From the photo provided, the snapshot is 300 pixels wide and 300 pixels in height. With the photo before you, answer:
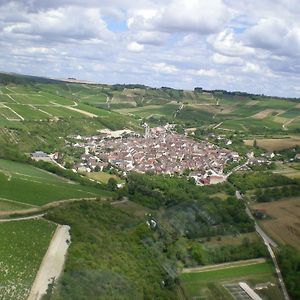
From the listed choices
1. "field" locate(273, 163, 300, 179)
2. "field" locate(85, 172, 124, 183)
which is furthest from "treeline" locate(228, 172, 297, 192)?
"field" locate(85, 172, 124, 183)

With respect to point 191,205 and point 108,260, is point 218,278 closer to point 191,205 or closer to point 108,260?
point 108,260

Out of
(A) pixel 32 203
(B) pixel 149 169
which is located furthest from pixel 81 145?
(A) pixel 32 203

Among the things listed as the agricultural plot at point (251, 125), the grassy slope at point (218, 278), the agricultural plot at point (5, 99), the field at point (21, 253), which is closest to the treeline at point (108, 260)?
the grassy slope at point (218, 278)

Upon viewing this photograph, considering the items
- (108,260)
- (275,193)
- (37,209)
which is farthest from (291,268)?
(275,193)

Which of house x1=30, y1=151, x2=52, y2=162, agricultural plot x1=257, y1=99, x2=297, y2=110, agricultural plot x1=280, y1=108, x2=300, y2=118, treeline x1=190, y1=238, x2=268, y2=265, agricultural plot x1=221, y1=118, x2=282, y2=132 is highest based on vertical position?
agricultural plot x1=257, y1=99, x2=297, y2=110

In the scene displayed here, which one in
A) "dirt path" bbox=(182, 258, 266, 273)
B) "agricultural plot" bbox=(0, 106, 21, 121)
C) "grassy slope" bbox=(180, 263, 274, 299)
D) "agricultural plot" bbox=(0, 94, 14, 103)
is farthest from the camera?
"agricultural plot" bbox=(0, 94, 14, 103)

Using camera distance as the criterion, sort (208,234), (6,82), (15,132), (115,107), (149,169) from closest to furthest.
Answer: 1. (208,234)
2. (149,169)
3. (15,132)
4. (6,82)
5. (115,107)

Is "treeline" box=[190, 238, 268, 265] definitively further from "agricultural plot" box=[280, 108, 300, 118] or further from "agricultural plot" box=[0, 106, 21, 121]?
"agricultural plot" box=[280, 108, 300, 118]

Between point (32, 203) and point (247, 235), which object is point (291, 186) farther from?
point (32, 203)
